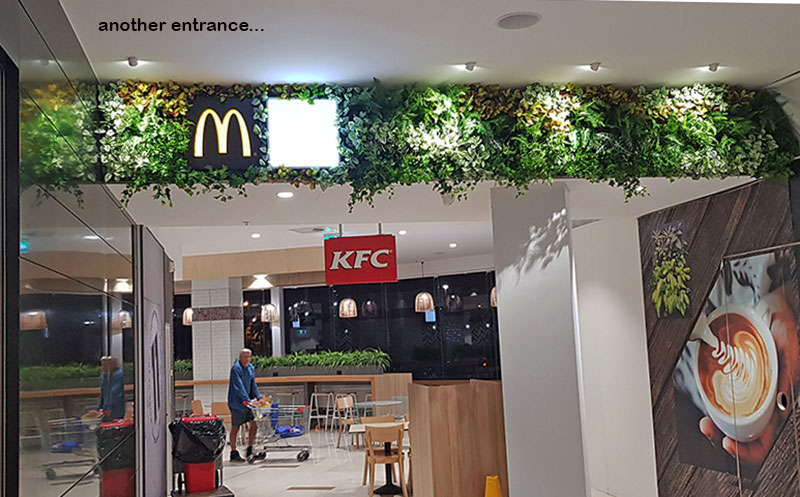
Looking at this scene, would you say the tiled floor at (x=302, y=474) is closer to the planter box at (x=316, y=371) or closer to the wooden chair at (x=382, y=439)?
the wooden chair at (x=382, y=439)

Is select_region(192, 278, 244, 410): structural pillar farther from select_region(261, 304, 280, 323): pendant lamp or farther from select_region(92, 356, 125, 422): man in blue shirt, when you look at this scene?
select_region(92, 356, 125, 422): man in blue shirt

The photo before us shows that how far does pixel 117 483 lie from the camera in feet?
16.4

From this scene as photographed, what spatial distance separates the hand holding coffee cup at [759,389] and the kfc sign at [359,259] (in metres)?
2.94

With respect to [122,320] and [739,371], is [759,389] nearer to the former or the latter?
[739,371]

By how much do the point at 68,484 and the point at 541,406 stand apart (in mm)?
3239

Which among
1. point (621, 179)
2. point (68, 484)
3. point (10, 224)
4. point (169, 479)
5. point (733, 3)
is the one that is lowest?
point (169, 479)

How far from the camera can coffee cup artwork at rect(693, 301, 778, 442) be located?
19.6 ft

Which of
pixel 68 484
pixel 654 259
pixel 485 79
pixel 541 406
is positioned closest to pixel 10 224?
pixel 68 484

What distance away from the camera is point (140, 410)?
661 cm

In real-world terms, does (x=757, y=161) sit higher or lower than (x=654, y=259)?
higher

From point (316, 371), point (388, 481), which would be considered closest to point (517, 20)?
point (388, 481)

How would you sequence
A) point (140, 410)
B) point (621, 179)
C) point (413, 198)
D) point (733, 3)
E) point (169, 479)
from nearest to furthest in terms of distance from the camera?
point (733, 3) < point (621, 179) < point (413, 198) < point (140, 410) < point (169, 479)

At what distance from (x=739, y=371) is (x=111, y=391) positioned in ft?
15.2

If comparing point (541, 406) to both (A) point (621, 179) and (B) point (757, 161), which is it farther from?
(B) point (757, 161)
